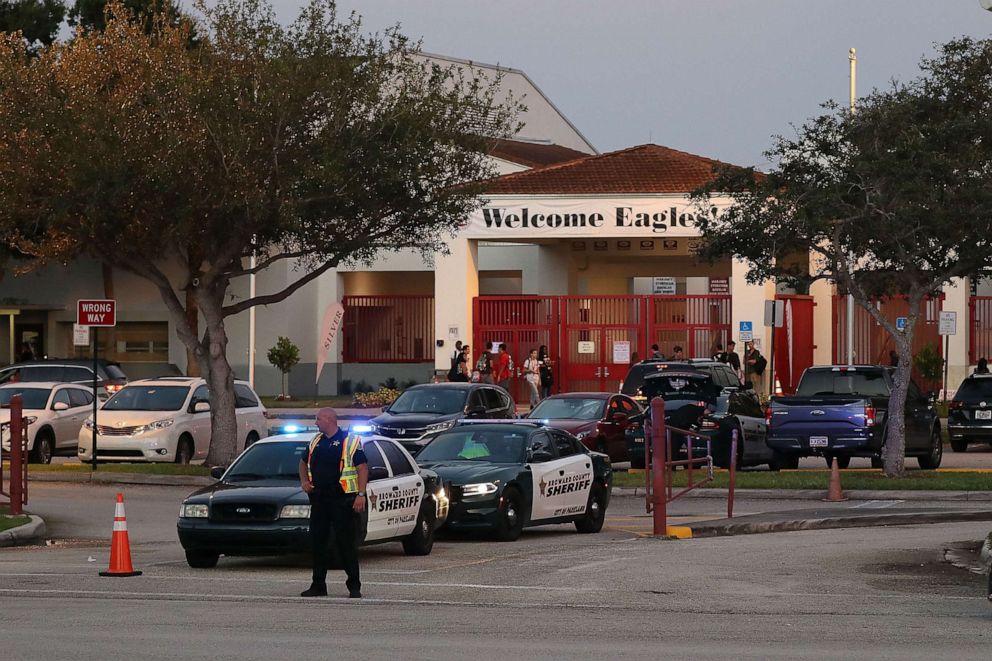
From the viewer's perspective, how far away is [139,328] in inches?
2327

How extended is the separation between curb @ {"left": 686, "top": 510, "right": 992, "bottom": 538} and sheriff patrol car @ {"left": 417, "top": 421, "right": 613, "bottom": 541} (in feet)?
4.47

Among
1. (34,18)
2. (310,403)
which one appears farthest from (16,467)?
(34,18)

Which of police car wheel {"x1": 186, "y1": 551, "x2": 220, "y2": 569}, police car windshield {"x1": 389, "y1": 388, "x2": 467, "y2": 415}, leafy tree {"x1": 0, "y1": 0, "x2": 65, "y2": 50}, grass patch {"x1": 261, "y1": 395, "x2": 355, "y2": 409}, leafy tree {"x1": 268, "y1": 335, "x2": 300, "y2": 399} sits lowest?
police car wheel {"x1": 186, "y1": 551, "x2": 220, "y2": 569}

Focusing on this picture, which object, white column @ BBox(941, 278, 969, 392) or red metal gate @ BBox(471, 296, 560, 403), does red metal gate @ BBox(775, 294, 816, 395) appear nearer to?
white column @ BBox(941, 278, 969, 392)

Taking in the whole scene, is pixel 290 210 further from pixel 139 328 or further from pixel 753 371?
pixel 139 328

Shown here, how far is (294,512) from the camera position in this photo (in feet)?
54.5

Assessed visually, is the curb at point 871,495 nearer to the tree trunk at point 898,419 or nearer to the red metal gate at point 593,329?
the tree trunk at point 898,419

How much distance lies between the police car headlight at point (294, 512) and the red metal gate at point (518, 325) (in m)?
34.1

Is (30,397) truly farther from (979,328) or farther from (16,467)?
(979,328)

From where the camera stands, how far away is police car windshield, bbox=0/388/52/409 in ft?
108

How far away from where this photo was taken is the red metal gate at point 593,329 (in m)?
50.1

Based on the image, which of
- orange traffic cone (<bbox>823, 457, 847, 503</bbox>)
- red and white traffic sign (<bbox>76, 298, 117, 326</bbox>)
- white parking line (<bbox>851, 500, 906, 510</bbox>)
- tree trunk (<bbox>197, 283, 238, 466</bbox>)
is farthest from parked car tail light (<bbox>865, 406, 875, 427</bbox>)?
red and white traffic sign (<bbox>76, 298, 117, 326</bbox>)

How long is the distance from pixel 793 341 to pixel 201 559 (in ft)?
116

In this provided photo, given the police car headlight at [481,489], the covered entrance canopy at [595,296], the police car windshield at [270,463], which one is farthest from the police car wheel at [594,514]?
the covered entrance canopy at [595,296]
